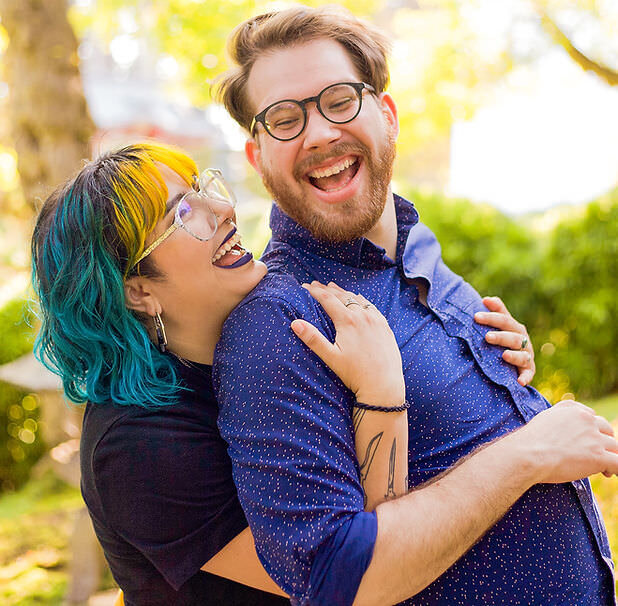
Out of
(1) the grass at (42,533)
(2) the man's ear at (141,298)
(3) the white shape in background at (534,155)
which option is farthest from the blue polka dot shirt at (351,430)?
(3) the white shape in background at (534,155)

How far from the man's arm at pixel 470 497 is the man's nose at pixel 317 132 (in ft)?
3.17

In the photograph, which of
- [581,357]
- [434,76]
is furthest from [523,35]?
[581,357]

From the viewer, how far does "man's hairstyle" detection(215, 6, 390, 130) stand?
2088 mm

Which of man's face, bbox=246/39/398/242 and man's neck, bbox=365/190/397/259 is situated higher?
man's face, bbox=246/39/398/242

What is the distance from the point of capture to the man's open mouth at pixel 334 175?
205 centimetres

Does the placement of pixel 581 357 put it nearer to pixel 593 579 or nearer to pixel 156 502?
pixel 593 579

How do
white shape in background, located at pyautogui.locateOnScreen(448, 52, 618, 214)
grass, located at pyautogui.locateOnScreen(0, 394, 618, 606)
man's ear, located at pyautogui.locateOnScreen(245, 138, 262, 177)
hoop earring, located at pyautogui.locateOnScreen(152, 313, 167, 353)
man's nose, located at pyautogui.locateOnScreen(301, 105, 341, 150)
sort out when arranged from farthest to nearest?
white shape in background, located at pyautogui.locateOnScreen(448, 52, 618, 214) < grass, located at pyautogui.locateOnScreen(0, 394, 618, 606) < man's ear, located at pyautogui.locateOnScreen(245, 138, 262, 177) < man's nose, located at pyautogui.locateOnScreen(301, 105, 341, 150) < hoop earring, located at pyautogui.locateOnScreen(152, 313, 167, 353)

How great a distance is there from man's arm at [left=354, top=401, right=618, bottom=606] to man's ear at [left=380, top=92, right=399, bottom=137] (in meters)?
1.10

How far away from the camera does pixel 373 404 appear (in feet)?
5.11

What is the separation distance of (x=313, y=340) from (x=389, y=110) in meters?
1.12

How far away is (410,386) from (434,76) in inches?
249

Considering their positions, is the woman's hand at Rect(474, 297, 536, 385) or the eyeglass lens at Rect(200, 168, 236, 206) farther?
the woman's hand at Rect(474, 297, 536, 385)

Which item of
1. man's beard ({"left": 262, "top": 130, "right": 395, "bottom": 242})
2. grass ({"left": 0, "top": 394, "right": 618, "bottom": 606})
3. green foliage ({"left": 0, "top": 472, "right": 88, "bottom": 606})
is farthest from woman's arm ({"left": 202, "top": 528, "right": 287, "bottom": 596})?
green foliage ({"left": 0, "top": 472, "right": 88, "bottom": 606})

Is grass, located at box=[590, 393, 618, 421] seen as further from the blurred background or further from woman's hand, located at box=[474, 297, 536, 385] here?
woman's hand, located at box=[474, 297, 536, 385]
